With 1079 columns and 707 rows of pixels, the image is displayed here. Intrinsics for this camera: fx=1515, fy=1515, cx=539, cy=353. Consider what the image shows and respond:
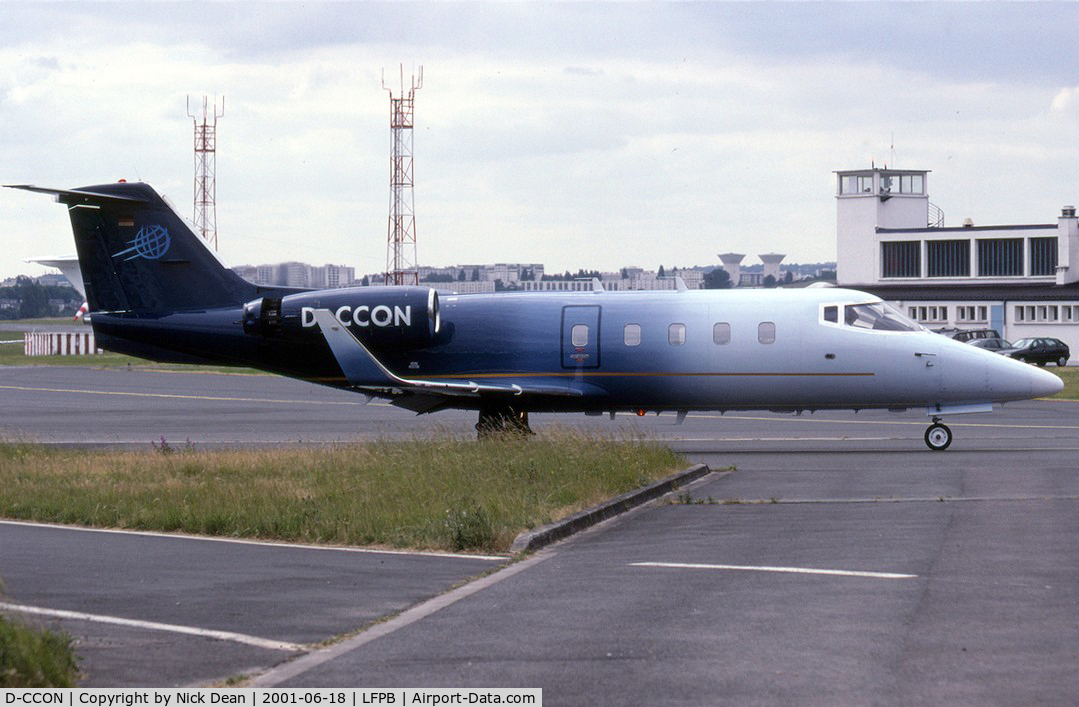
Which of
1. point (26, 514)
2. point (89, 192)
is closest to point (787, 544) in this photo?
point (26, 514)

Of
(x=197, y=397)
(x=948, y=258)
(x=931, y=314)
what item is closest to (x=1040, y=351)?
(x=931, y=314)

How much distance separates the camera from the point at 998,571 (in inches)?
451

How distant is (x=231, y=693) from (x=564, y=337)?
1770 centimetres

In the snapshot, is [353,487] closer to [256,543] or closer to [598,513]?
[256,543]

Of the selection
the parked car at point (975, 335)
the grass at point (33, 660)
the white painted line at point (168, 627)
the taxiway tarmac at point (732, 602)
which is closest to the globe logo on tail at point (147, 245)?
the taxiway tarmac at point (732, 602)

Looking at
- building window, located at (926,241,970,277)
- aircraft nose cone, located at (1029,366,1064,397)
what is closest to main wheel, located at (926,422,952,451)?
aircraft nose cone, located at (1029,366,1064,397)

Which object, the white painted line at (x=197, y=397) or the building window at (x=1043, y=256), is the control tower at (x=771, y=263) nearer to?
the building window at (x=1043, y=256)

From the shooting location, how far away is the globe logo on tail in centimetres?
2645

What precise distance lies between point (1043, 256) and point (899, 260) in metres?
8.48

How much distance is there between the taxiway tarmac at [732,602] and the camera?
7.96 meters

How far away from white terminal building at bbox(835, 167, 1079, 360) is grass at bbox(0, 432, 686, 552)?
6613cm

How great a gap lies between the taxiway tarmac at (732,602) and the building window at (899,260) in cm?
7367

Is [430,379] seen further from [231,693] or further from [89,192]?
[231,693]

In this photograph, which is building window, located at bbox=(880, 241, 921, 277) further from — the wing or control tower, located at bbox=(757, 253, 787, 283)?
the wing
